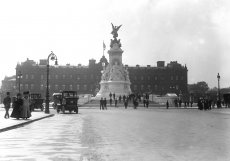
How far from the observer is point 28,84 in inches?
5728

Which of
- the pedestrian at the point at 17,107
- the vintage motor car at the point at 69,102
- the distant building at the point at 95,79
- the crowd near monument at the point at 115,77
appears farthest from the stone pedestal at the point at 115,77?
the distant building at the point at 95,79

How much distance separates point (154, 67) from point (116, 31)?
193ft

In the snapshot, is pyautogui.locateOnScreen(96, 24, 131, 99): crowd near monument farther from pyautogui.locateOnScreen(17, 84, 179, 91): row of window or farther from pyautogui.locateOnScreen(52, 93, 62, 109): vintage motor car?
pyautogui.locateOnScreen(17, 84, 179, 91): row of window

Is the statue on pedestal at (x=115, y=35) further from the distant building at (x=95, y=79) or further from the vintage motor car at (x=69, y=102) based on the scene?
the distant building at (x=95, y=79)

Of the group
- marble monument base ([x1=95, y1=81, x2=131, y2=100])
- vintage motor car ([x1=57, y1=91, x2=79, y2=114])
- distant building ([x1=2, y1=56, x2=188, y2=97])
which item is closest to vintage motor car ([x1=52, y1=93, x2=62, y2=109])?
vintage motor car ([x1=57, y1=91, x2=79, y2=114])

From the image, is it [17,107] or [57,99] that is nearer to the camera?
[17,107]

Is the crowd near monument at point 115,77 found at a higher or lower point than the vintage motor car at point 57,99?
higher

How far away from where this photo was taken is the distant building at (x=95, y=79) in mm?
145125

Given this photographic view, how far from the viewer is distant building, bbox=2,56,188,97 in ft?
476

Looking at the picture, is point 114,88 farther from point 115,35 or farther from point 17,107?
point 17,107

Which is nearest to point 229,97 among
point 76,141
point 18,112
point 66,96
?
point 66,96

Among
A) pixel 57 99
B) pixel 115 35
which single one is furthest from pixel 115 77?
pixel 57 99

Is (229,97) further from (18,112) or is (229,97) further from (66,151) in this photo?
(66,151)

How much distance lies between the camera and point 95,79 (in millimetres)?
144875
